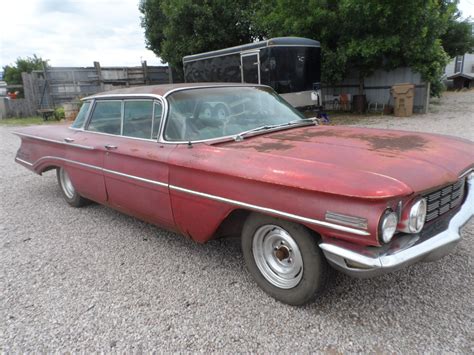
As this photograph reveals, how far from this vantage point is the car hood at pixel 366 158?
2.04 m

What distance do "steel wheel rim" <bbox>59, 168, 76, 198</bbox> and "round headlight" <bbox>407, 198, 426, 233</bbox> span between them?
409cm

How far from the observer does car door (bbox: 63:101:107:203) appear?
3844 mm

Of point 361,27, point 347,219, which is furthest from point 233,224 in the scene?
point 361,27

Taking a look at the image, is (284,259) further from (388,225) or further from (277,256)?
(388,225)

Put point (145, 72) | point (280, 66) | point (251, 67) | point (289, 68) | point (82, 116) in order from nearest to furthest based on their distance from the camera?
point (82, 116) < point (280, 66) < point (289, 68) < point (251, 67) < point (145, 72)

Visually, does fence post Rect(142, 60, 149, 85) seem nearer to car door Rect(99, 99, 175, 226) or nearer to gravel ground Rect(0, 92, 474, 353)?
car door Rect(99, 99, 175, 226)

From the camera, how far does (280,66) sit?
10406mm

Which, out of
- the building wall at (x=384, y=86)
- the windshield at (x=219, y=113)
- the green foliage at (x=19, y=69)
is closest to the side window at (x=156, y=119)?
the windshield at (x=219, y=113)

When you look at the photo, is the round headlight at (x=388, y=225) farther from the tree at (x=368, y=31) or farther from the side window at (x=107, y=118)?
the tree at (x=368, y=31)

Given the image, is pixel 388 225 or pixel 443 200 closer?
pixel 388 225

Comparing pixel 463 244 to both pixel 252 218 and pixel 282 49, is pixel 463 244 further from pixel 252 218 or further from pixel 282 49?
pixel 282 49

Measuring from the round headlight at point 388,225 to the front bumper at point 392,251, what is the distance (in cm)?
10

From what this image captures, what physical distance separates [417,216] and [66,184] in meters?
4.27

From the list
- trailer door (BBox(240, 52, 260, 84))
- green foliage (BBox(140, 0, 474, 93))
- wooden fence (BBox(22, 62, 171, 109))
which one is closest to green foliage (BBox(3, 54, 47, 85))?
wooden fence (BBox(22, 62, 171, 109))
